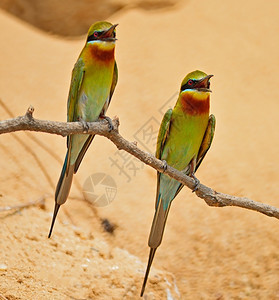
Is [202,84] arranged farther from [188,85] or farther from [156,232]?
[156,232]

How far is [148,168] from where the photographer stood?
3.55m

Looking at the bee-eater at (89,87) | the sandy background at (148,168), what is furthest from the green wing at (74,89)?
the sandy background at (148,168)

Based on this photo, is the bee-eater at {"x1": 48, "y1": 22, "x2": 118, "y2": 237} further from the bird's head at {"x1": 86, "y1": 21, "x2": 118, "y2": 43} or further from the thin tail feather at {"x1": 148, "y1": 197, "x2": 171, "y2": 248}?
the thin tail feather at {"x1": 148, "y1": 197, "x2": 171, "y2": 248}

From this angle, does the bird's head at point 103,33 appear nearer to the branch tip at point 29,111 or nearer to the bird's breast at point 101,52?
the bird's breast at point 101,52

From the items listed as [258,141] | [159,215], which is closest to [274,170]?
[258,141]

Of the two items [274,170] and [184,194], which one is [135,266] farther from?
[274,170]

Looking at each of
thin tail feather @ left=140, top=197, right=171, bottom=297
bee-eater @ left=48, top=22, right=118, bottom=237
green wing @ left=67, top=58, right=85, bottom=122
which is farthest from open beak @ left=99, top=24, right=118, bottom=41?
thin tail feather @ left=140, top=197, right=171, bottom=297

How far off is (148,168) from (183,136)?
1275 millimetres

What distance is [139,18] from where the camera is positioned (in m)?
4.88

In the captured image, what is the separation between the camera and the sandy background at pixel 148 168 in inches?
105

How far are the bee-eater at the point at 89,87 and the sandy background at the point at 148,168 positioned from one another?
633 millimetres

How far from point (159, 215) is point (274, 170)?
1.32 metres

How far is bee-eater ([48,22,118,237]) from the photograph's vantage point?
2.08 m

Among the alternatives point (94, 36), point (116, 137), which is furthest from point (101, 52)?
point (116, 137)
